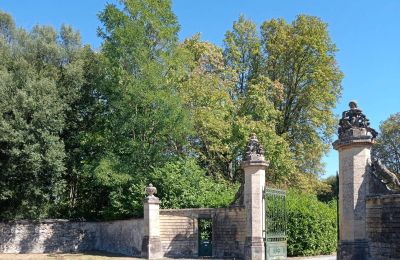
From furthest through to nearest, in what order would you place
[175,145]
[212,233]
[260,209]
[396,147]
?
[396,147], [175,145], [212,233], [260,209]

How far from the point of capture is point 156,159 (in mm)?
26938

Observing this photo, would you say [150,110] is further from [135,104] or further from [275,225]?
[275,225]

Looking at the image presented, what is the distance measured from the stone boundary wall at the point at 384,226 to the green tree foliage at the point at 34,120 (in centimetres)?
1852

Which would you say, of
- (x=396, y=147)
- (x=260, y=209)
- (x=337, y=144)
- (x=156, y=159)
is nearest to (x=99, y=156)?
(x=156, y=159)

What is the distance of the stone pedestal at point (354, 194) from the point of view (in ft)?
45.0

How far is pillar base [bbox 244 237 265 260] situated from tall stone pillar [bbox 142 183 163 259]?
5143 mm

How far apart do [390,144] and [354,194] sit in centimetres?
3406

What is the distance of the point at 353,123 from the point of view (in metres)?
14.3

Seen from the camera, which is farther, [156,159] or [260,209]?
[156,159]

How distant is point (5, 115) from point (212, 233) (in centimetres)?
1344

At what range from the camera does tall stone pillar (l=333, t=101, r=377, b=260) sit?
45.0 ft

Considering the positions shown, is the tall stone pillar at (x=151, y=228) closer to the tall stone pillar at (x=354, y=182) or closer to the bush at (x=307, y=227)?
the bush at (x=307, y=227)

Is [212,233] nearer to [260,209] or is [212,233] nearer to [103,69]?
[260,209]

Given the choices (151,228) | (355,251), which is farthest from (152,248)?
(355,251)
